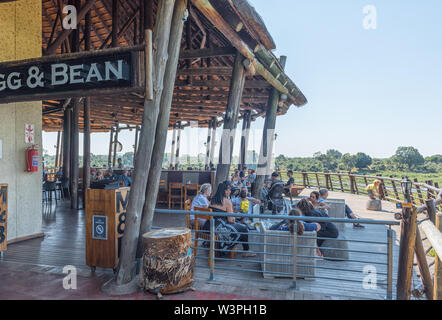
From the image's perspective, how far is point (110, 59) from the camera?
3039 mm

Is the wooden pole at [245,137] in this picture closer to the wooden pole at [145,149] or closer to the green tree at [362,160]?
the wooden pole at [145,149]

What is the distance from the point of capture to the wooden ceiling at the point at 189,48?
283 inches

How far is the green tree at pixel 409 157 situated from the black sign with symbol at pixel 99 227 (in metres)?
34.7

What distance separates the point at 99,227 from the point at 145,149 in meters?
1.12

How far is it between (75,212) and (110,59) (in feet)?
19.5

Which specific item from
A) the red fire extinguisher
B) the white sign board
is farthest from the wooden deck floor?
the white sign board

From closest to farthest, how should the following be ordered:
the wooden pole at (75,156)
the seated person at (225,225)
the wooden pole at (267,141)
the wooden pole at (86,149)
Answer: the seated person at (225,225), the wooden pole at (75,156), the wooden pole at (86,149), the wooden pole at (267,141)

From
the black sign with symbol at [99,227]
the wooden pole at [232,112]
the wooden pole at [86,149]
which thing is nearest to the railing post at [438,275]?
the black sign with symbol at [99,227]

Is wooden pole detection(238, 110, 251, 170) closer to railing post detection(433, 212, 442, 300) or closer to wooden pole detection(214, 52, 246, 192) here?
wooden pole detection(214, 52, 246, 192)

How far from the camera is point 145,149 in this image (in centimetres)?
325

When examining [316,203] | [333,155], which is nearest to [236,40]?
[316,203]

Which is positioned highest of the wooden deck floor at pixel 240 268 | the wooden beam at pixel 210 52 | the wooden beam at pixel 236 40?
the wooden beam at pixel 210 52
